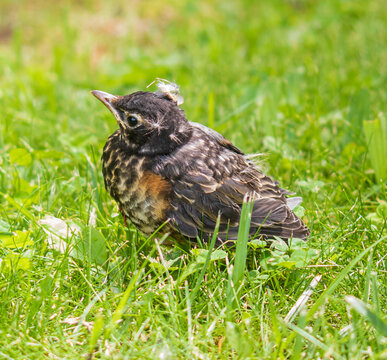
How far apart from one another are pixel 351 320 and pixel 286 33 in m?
4.70

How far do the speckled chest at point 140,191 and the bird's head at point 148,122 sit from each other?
0.27 ft

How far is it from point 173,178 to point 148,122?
0.30 meters

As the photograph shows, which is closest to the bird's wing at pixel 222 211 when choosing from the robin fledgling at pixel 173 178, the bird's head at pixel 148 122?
the robin fledgling at pixel 173 178

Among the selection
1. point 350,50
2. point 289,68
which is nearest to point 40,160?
point 289,68

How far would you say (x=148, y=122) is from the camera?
2.70 meters

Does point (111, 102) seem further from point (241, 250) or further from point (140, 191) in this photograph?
point (241, 250)

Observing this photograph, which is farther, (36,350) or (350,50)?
(350,50)

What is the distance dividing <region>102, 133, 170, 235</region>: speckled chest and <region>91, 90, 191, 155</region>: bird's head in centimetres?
8

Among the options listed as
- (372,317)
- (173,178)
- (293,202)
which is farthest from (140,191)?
(372,317)

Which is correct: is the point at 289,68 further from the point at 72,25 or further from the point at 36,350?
the point at 36,350

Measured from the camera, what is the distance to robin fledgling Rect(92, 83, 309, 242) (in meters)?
2.69

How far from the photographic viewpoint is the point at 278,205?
2926mm

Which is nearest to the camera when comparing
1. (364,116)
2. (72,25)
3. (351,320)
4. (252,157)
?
(351,320)

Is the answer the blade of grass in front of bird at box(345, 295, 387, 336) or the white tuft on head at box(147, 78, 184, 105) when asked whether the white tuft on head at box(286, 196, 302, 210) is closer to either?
the white tuft on head at box(147, 78, 184, 105)
